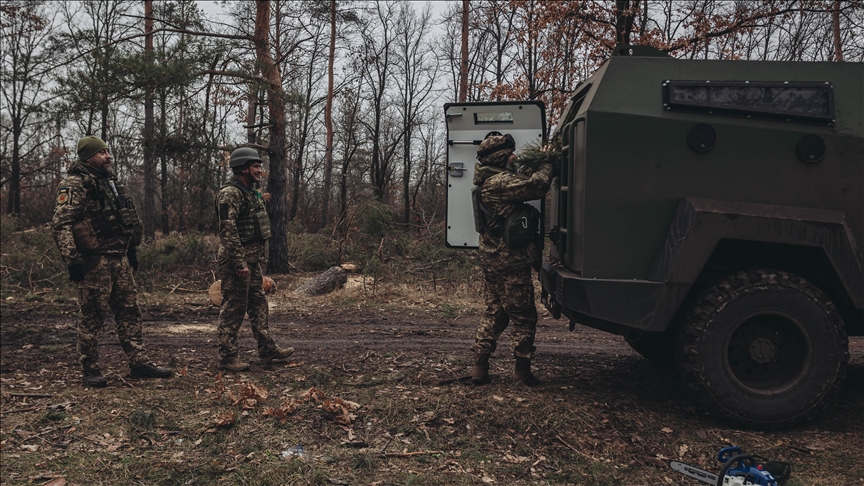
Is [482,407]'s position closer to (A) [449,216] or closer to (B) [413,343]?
(A) [449,216]

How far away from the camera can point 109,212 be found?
560cm

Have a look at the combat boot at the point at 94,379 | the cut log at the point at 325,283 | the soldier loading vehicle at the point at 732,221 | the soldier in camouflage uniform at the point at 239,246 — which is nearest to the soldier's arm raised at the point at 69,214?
the combat boot at the point at 94,379

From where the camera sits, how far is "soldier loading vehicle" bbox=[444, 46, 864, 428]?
160 inches

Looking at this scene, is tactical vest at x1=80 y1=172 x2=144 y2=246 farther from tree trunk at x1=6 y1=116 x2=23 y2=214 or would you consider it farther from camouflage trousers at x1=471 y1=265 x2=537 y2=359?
tree trunk at x1=6 y1=116 x2=23 y2=214

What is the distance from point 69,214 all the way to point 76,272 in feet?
1.89

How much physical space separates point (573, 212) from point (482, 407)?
172cm

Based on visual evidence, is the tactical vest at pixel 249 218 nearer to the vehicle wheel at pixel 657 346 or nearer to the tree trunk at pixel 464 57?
the vehicle wheel at pixel 657 346

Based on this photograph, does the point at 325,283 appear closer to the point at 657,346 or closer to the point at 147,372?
the point at 147,372

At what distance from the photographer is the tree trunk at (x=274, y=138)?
1198cm

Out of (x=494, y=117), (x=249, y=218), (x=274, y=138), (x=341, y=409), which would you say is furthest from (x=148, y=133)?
(x=341, y=409)

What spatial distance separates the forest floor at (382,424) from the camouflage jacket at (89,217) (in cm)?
133

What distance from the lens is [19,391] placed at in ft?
18.1

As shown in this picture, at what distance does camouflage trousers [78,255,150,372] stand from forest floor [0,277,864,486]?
34 centimetres

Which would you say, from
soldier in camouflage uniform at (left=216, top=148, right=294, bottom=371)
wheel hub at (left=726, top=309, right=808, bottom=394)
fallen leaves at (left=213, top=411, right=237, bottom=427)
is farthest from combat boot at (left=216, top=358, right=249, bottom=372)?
wheel hub at (left=726, top=309, right=808, bottom=394)
